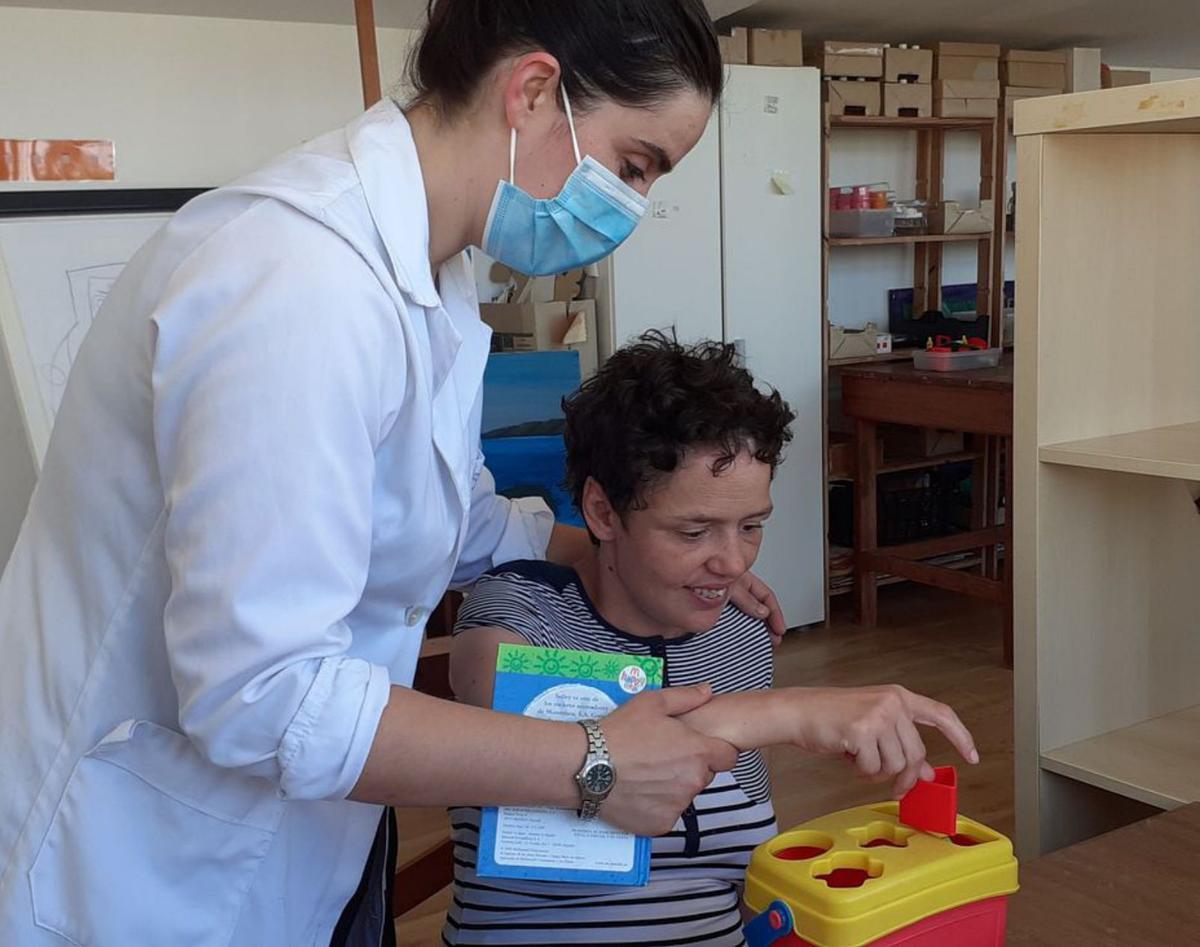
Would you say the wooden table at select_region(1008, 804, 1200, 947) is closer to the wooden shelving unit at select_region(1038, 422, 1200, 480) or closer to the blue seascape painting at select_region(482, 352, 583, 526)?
the wooden shelving unit at select_region(1038, 422, 1200, 480)

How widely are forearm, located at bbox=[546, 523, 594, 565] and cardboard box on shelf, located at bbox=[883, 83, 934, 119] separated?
11.0 ft

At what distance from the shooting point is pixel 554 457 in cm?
363

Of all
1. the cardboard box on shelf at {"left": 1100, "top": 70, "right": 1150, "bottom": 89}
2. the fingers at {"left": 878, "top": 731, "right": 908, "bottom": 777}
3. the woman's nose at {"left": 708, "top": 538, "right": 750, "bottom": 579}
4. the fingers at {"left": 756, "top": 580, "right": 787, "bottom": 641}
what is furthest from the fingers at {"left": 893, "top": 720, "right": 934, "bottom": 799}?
the cardboard box on shelf at {"left": 1100, "top": 70, "right": 1150, "bottom": 89}

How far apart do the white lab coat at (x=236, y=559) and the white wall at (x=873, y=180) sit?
4066 millimetres

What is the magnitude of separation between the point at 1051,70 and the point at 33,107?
144 inches

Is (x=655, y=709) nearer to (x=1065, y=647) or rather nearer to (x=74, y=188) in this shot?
(x=1065, y=647)

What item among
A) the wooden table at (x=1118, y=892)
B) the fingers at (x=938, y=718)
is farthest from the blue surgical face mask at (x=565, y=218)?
the wooden table at (x=1118, y=892)

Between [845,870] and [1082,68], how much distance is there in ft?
15.9

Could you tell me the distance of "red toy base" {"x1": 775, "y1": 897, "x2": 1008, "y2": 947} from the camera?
2.89ft

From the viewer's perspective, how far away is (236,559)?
764 mm

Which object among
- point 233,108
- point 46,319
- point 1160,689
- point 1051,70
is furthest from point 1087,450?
point 1051,70

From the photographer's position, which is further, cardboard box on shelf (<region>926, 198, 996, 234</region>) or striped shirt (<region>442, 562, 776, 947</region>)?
cardboard box on shelf (<region>926, 198, 996, 234</region>)

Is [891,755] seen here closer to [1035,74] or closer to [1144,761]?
[1144,761]

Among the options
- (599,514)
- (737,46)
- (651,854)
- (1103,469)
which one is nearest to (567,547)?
(599,514)
